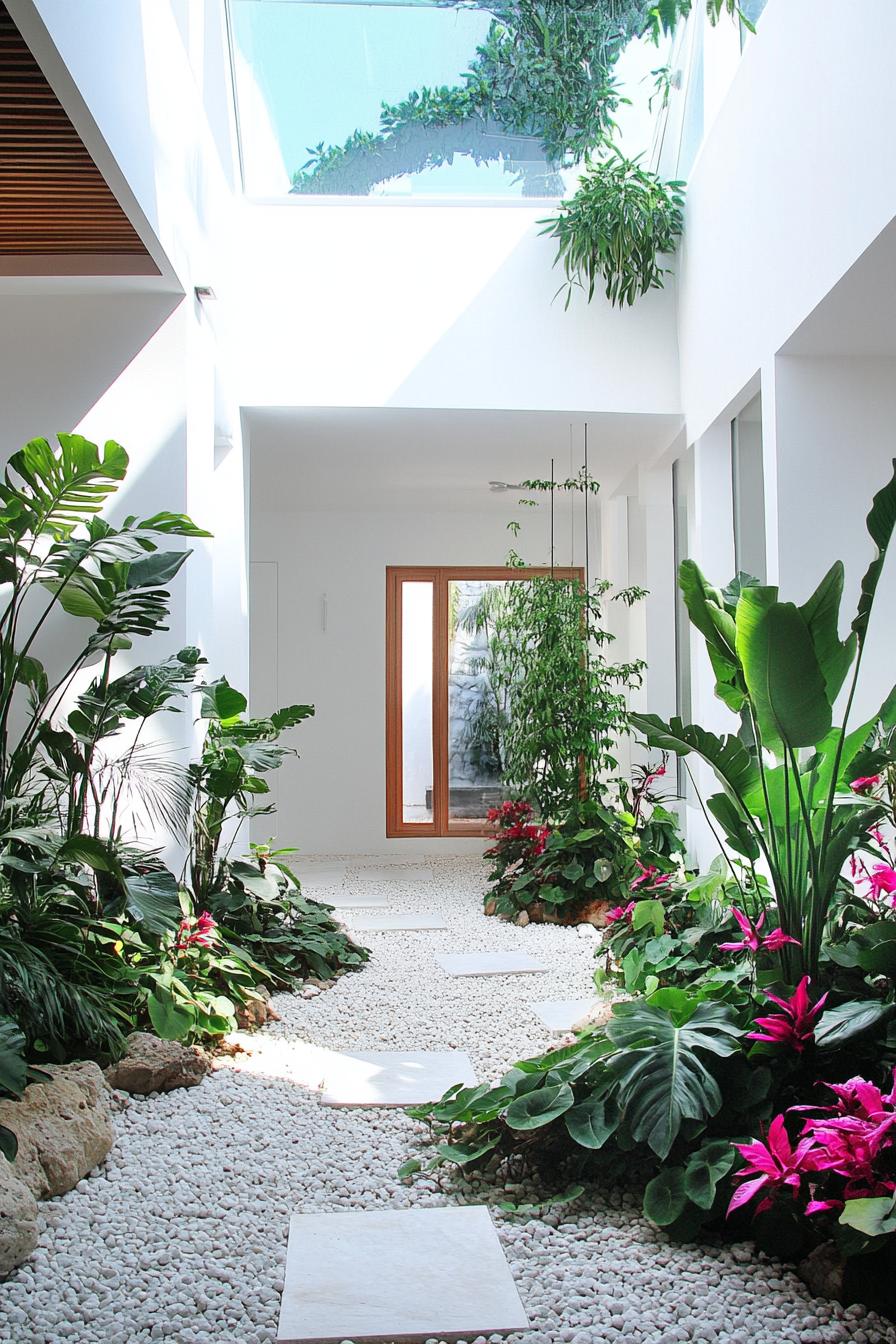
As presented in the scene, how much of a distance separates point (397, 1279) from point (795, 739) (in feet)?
4.56

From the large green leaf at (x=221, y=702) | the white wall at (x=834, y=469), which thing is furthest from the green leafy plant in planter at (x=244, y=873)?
the white wall at (x=834, y=469)

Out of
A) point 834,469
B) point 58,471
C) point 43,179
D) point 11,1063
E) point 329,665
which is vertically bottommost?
point 11,1063

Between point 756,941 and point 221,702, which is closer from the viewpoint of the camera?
point 756,941

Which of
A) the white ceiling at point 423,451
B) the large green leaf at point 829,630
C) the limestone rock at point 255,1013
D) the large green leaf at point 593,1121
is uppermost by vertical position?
the white ceiling at point 423,451

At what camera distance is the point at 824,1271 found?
6.73 ft

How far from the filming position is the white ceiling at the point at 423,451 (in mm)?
6184

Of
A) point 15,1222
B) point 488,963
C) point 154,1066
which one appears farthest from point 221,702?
point 15,1222

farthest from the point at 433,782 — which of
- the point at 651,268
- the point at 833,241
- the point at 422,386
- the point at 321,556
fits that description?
the point at 833,241

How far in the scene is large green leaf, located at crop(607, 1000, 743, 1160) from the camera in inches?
90.2

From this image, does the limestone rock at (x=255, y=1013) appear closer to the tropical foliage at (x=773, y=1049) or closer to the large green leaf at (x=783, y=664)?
the tropical foliage at (x=773, y=1049)

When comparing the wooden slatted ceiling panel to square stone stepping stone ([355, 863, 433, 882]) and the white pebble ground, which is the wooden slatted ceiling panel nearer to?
the white pebble ground

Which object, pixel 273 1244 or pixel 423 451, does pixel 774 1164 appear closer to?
pixel 273 1244

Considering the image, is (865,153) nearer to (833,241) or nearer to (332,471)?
(833,241)

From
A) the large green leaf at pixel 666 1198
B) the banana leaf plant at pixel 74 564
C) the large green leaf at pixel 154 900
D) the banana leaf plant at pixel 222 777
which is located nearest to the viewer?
the large green leaf at pixel 666 1198
